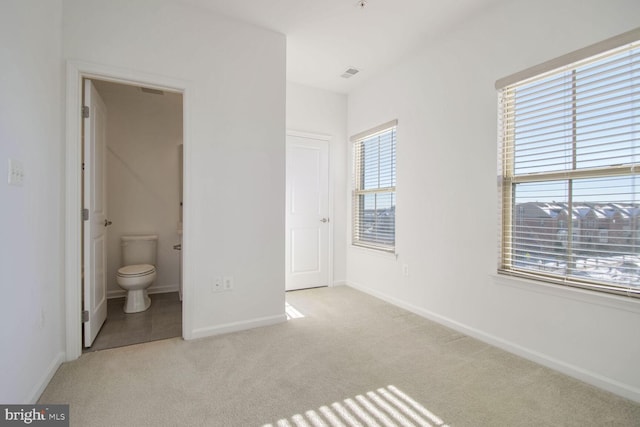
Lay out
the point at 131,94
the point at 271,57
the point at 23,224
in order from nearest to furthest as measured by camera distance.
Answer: the point at 23,224 < the point at 271,57 < the point at 131,94

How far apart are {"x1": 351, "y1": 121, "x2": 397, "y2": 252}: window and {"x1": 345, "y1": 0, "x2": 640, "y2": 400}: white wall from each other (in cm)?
19

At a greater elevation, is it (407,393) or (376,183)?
(376,183)

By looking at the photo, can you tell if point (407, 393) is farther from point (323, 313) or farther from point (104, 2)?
point (104, 2)

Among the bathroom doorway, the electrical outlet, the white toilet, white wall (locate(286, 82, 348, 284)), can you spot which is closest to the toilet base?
the white toilet

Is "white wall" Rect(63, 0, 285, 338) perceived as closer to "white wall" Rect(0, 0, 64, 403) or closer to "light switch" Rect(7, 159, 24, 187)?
"white wall" Rect(0, 0, 64, 403)

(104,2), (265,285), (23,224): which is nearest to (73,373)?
(23,224)

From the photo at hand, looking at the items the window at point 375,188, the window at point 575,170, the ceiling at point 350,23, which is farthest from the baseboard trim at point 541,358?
the ceiling at point 350,23

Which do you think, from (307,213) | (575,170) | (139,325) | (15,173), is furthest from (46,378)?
(575,170)

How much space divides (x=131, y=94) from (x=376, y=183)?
10.6 ft

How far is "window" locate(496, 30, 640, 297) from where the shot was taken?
1857 millimetres

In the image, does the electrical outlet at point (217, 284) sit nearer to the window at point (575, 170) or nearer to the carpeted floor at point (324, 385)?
the carpeted floor at point (324, 385)

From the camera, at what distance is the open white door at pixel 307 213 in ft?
13.7

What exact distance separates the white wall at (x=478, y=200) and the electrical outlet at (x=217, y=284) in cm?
191

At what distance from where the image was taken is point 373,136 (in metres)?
4.05
